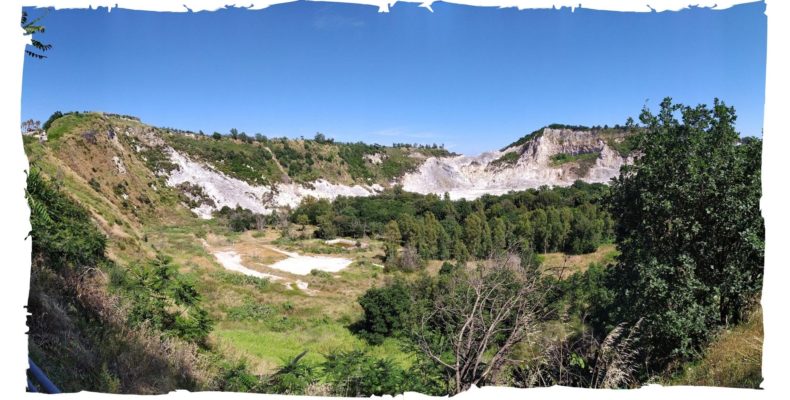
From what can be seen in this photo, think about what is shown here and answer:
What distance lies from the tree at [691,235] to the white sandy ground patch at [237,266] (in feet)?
73.4

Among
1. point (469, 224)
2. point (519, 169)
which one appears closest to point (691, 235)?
point (469, 224)

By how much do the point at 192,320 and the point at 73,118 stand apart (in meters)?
43.5

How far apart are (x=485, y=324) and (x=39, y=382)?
3.30 meters

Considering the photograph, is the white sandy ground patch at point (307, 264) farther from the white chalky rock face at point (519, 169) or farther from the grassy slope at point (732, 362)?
the white chalky rock face at point (519, 169)

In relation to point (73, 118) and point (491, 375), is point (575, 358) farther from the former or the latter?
point (73, 118)

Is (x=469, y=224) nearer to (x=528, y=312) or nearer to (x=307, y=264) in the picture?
(x=307, y=264)

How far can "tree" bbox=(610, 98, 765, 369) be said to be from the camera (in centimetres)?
567

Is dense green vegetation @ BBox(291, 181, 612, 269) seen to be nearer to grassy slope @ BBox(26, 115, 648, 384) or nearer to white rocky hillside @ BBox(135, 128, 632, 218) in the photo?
grassy slope @ BBox(26, 115, 648, 384)

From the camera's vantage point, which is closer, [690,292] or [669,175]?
[690,292]

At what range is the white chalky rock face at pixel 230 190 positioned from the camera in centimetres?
5766

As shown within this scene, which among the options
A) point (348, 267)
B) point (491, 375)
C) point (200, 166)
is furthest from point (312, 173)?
point (491, 375)

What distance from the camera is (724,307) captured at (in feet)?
19.5

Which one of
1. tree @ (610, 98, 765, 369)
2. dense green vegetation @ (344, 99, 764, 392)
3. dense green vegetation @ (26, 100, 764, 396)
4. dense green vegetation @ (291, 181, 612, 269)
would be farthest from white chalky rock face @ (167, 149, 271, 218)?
tree @ (610, 98, 765, 369)

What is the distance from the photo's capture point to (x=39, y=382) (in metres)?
2.14
